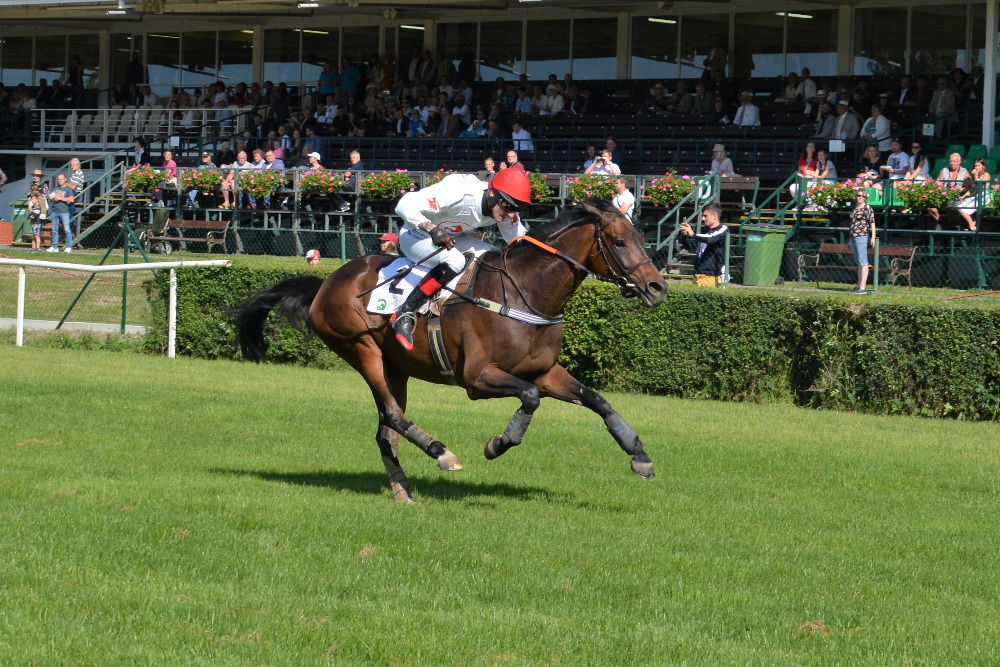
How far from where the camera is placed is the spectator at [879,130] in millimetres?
22766

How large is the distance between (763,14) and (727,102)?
143 inches

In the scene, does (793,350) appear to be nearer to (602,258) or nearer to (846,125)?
(602,258)

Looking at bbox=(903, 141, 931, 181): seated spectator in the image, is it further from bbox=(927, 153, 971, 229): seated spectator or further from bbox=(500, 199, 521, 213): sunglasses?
bbox=(500, 199, 521, 213): sunglasses

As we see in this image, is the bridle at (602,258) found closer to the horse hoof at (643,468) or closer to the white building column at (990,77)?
the horse hoof at (643,468)

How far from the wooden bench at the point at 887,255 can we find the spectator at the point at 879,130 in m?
4.37

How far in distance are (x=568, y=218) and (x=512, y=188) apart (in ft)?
1.36

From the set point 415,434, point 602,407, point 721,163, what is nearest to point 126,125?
point 721,163

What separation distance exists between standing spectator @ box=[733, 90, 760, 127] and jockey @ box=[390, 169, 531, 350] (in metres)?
17.8

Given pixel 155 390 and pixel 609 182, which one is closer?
pixel 155 390

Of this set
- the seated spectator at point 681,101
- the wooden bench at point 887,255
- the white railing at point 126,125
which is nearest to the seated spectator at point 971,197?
the wooden bench at point 887,255

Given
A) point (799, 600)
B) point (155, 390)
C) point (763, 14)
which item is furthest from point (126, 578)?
point (763, 14)

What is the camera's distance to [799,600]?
578cm

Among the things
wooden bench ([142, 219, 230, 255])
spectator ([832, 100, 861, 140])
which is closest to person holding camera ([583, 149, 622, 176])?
spectator ([832, 100, 861, 140])

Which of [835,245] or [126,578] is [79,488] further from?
[835,245]
